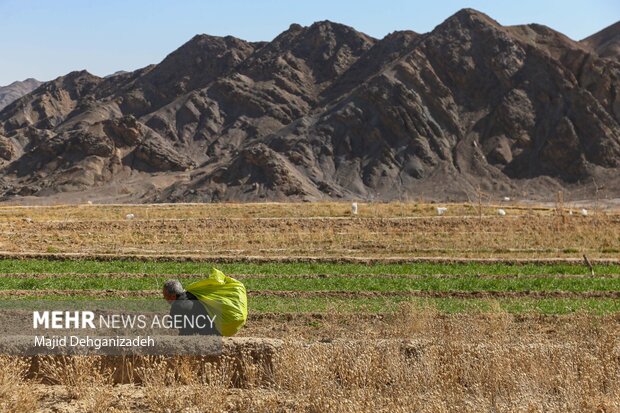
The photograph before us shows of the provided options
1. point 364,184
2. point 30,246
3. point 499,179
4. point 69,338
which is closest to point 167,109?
point 364,184

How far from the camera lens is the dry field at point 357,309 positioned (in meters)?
8.09

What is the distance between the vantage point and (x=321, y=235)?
31.7 metres

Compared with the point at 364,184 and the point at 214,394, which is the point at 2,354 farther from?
the point at 364,184

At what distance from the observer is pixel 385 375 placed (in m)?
8.73

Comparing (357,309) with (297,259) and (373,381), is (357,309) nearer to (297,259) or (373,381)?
(373,381)

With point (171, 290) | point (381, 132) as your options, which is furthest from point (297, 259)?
point (381, 132)

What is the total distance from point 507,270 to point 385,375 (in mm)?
13992

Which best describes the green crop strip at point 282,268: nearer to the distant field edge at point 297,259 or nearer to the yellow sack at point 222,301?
the distant field edge at point 297,259

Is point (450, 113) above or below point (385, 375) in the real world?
above

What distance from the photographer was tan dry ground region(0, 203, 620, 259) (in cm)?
2658

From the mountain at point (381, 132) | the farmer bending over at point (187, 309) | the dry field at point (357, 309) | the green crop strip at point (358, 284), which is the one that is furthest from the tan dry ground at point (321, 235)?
the mountain at point (381, 132)

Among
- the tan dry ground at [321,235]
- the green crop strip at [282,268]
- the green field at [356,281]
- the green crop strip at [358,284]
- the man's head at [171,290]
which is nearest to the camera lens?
the man's head at [171,290]

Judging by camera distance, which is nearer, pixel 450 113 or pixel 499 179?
pixel 499 179

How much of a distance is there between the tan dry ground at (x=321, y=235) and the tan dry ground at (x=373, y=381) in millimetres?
15045
